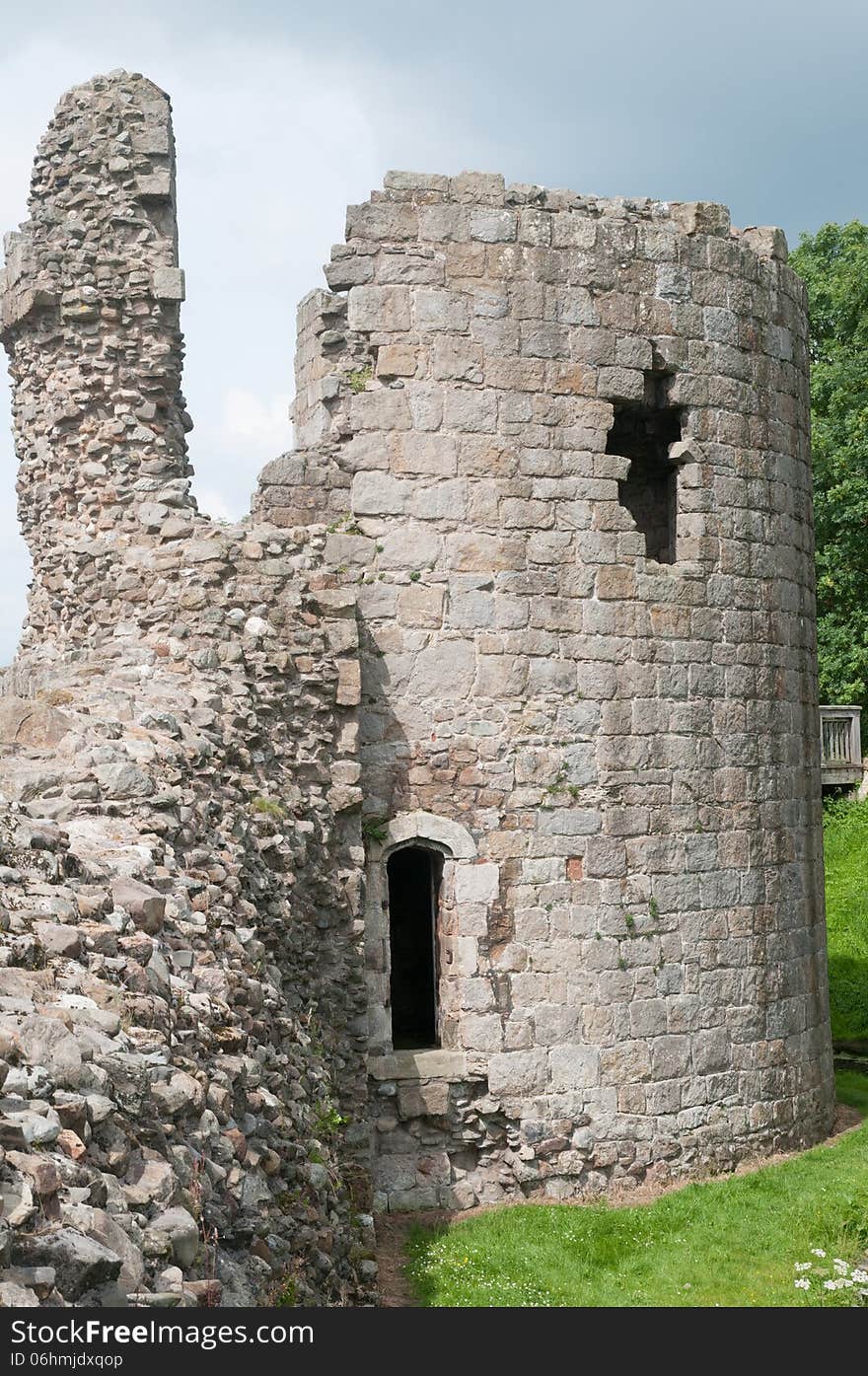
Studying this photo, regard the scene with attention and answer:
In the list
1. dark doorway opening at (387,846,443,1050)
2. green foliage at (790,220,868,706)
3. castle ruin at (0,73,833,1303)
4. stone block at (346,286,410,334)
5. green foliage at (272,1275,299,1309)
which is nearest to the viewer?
green foliage at (272,1275,299,1309)

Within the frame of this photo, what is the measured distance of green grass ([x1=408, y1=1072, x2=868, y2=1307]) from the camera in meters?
7.59

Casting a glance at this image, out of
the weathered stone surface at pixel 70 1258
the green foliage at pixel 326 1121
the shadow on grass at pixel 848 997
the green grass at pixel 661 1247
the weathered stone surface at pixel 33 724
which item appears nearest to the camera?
the weathered stone surface at pixel 70 1258

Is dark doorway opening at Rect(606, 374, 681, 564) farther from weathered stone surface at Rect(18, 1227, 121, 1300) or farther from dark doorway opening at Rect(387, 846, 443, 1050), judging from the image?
weathered stone surface at Rect(18, 1227, 121, 1300)

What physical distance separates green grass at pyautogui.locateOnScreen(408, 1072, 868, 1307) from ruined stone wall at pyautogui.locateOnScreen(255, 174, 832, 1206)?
0.54 m

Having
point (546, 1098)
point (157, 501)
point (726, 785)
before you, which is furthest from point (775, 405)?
point (546, 1098)

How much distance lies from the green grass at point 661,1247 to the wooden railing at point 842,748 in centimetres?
1494

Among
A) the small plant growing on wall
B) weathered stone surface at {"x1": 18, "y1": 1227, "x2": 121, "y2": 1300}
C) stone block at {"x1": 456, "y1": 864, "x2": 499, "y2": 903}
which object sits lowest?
weathered stone surface at {"x1": 18, "y1": 1227, "x2": 121, "y2": 1300}

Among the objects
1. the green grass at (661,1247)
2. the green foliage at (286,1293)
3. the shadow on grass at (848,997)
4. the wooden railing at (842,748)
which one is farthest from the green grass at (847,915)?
the green foliage at (286,1293)

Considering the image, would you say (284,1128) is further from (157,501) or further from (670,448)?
(670,448)

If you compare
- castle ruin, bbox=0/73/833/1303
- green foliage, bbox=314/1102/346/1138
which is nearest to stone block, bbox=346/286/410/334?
castle ruin, bbox=0/73/833/1303

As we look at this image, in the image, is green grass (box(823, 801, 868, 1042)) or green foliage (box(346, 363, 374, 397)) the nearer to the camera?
green foliage (box(346, 363, 374, 397))

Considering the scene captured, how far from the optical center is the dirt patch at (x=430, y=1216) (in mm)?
7675

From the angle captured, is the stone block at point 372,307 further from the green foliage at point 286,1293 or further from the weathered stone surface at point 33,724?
the green foliage at point 286,1293

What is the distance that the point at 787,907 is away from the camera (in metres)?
10.9
